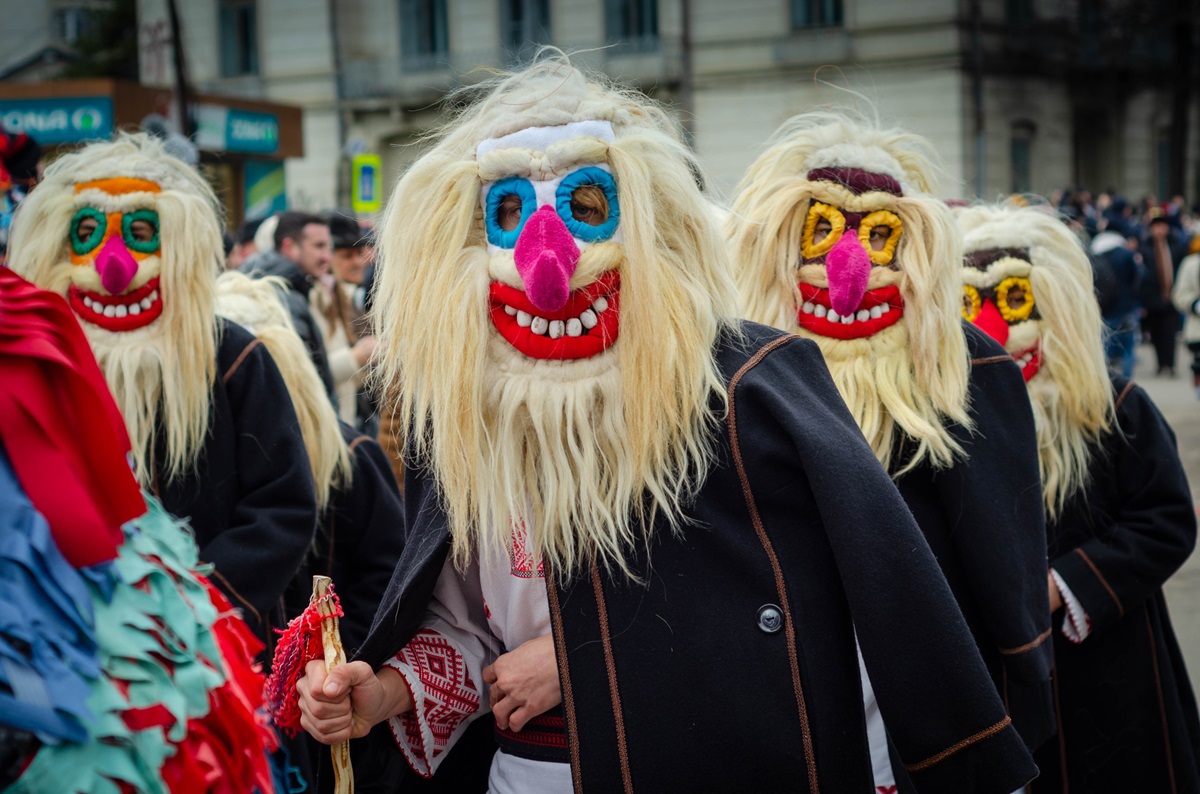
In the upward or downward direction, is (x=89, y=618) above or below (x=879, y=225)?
below

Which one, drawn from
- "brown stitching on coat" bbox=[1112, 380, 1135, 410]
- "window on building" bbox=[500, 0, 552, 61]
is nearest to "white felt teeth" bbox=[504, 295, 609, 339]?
"brown stitching on coat" bbox=[1112, 380, 1135, 410]

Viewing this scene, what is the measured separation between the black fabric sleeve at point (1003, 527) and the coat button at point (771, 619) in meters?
0.93

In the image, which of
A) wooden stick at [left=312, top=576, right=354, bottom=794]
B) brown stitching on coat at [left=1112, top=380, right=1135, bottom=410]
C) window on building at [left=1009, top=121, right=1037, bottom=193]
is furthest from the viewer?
window on building at [left=1009, top=121, right=1037, bottom=193]

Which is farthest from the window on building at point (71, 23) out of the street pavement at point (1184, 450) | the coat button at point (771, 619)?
the coat button at point (771, 619)

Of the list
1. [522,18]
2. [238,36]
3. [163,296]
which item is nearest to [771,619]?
[163,296]

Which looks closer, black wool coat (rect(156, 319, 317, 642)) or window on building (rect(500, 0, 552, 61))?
black wool coat (rect(156, 319, 317, 642))

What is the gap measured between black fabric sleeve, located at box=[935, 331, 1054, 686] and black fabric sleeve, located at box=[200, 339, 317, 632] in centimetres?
163

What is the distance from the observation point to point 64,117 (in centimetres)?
1508

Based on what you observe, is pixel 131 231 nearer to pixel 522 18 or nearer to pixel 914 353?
pixel 914 353

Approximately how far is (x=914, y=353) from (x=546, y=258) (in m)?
1.25

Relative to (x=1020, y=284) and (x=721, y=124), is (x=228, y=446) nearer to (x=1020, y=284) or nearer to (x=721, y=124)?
(x=1020, y=284)

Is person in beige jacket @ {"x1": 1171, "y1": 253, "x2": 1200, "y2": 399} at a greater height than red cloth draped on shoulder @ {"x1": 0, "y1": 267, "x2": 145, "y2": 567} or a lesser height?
lesser

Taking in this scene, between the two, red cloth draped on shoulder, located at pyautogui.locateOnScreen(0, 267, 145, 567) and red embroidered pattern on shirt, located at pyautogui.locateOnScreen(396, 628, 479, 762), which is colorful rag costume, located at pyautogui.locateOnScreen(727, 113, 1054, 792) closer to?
red embroidered pattern on shirt, located at pyautogui.locateOnScreen(396, 628, 479, 762)

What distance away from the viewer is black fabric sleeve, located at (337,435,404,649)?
394 centimetres
